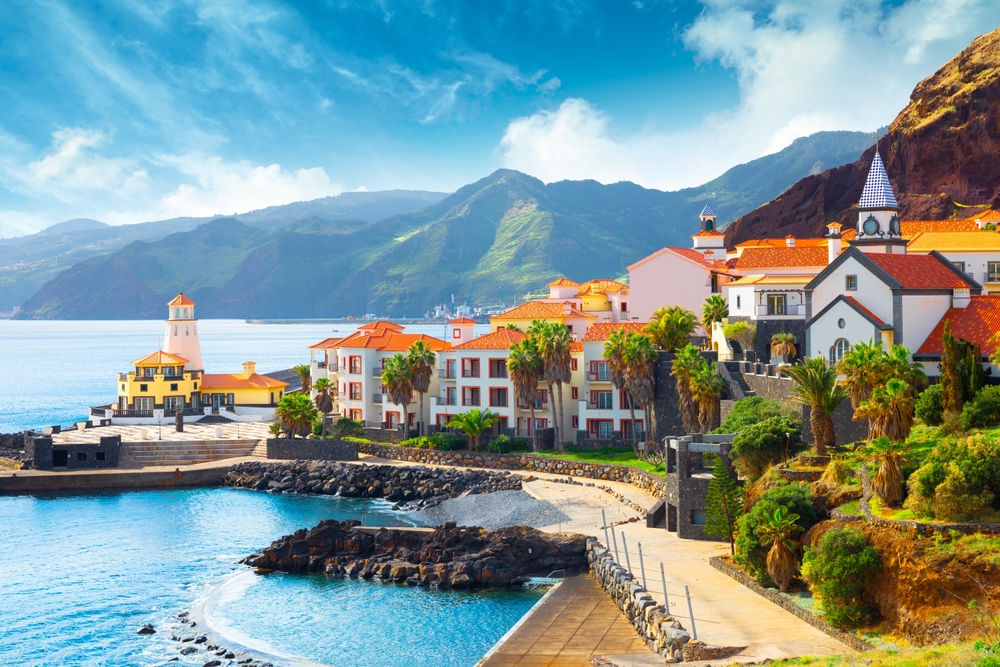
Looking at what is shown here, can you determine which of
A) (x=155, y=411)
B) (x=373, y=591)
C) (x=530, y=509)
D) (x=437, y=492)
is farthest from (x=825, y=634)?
(x=155, y=411)

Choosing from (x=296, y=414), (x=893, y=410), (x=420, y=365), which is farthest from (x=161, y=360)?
(x=893, y=410)

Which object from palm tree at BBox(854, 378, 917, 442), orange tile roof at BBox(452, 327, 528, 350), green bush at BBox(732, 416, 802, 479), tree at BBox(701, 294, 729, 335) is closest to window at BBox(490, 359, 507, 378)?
orange tile roof at BBox(452, 327, 528, 350)

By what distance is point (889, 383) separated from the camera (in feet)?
124

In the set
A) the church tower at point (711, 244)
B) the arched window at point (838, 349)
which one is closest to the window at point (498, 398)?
the church tower at point (711, 244)

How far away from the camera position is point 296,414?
76312mm

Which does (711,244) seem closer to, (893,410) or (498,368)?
(498,368)

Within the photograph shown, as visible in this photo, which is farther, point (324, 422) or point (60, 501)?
point (324, 422)

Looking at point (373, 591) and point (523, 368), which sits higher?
point (523, 368)

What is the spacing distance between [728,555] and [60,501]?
157 ft

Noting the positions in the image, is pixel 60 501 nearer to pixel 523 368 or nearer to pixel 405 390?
pixel 405 390

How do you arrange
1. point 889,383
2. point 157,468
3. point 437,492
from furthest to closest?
point 157,468 → point 437,492 → point 889,383

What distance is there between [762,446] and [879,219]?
24.8m

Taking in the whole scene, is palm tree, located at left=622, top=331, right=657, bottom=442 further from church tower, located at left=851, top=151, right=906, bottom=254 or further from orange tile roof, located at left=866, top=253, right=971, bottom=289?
orange tile roof, located at left=866, top=253, right=971, bottom=289

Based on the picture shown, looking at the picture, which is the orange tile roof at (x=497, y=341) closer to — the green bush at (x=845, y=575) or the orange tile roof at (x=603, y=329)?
the orange tile roof at (x=603, y=329)
